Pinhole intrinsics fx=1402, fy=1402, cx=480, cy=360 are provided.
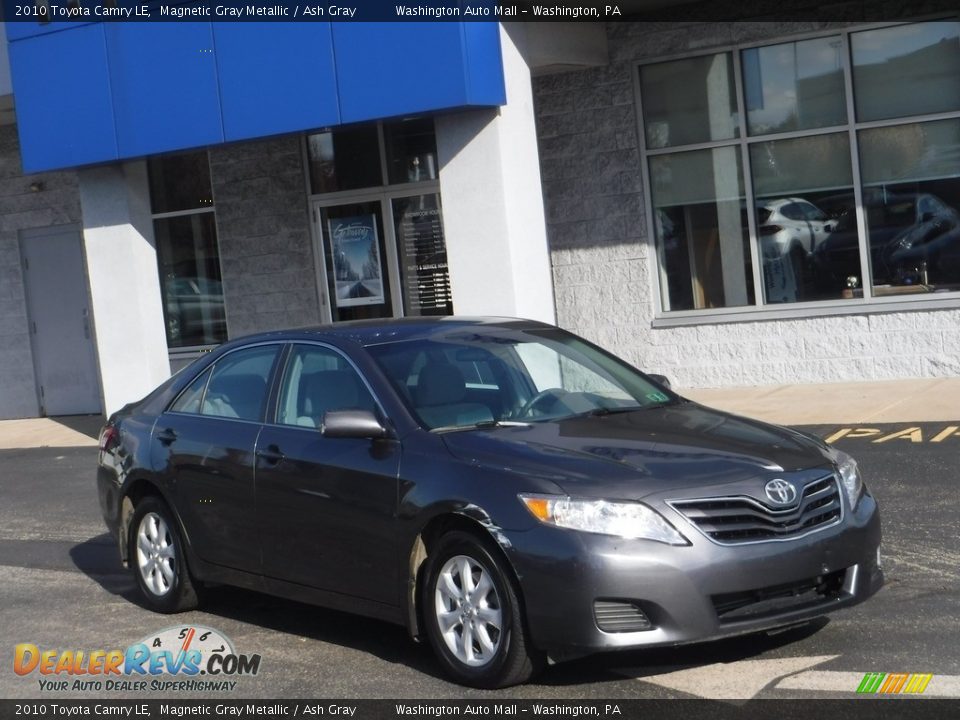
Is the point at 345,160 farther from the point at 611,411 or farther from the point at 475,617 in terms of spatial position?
the point at 475,617

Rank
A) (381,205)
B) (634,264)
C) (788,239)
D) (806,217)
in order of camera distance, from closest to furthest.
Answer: (806,217) < (788,239) < (634,264) < (381,205)

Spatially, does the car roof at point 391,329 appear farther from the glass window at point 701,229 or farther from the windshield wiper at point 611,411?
the glass window at point 701,229

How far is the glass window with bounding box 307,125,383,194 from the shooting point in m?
16.1

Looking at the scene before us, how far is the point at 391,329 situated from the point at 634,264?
8.17 m

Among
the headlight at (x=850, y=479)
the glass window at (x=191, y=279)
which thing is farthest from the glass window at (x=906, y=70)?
the headlight at (x=850, y=479)

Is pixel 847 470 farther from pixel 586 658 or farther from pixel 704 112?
pixel 704 112

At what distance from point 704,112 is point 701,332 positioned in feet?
7.48

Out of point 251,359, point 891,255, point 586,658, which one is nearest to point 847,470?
point 586,658

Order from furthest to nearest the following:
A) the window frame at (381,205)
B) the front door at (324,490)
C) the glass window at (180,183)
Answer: the glass window at (180,183), the window frame at (381,205), the front door at (324,490)

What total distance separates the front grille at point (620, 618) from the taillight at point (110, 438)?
378 cm

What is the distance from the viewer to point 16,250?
1888cm

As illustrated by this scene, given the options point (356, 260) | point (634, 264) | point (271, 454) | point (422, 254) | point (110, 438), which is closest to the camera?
point (271, 454)

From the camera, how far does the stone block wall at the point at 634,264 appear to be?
13820 millimetres

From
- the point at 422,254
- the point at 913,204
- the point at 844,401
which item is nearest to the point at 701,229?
the point at 913,204
